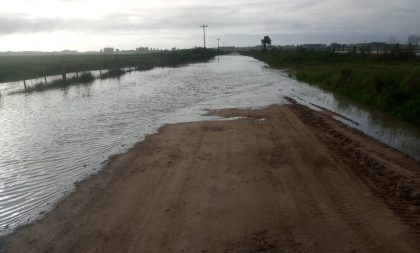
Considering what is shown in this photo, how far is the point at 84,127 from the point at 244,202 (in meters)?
10.7

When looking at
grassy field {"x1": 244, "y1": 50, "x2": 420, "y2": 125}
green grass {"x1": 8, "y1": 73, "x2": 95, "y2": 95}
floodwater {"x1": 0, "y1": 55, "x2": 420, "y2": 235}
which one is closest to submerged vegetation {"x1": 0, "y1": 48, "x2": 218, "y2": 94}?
green grass {"x1": 8, "y1": 73, "x2": 95, "y2": 95}

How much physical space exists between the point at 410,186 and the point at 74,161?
863cm

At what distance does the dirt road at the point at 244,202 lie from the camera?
6.46m

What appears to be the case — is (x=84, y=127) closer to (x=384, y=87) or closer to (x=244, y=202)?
(x=244, y=202)

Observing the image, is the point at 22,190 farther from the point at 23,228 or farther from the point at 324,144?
the point at 324,144

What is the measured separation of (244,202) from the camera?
26.2 feet

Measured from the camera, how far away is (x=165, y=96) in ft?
90.0

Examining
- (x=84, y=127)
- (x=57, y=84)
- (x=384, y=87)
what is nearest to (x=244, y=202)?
(x=84, y=127)

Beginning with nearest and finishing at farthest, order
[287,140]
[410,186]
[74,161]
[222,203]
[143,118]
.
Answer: [222,203]
[410,186]
[74,161]
[287,140]
[143,118]

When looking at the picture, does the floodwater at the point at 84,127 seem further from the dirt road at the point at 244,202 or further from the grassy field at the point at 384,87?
the dirt road at the point at 244,202

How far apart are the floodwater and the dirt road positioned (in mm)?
852

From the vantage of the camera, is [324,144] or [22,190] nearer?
[22,190]

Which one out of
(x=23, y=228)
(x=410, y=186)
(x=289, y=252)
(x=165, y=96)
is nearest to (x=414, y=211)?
(x=410, y=186)

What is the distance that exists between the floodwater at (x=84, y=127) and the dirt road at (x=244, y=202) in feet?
2.79
